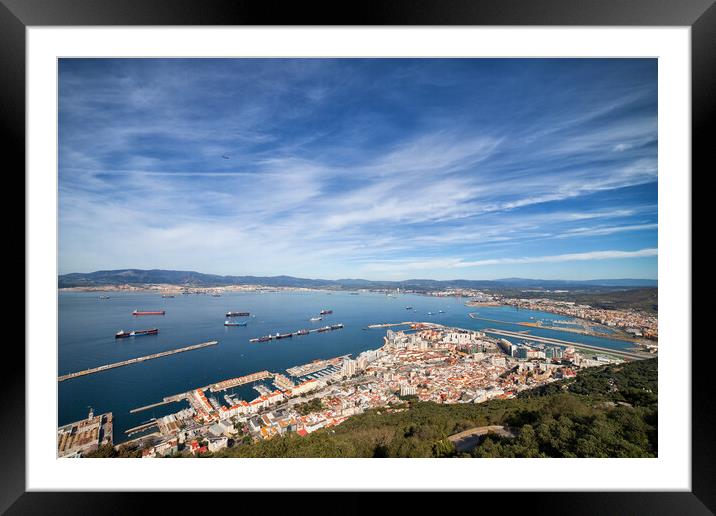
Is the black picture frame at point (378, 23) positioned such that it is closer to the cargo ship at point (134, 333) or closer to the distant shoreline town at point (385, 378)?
the distant shoreline town at point (385, 378)

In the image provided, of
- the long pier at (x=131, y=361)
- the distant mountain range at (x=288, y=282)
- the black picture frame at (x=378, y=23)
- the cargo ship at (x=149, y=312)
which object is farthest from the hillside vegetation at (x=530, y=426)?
the cargo ship at (x=149, y=312)

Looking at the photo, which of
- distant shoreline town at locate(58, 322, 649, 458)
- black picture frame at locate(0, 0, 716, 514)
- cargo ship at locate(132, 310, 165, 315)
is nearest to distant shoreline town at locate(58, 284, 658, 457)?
distant shoreline town at locate(58, 322, 649, 458)

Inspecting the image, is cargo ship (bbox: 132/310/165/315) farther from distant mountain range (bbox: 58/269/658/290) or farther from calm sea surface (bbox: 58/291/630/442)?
distant mountain range (bbox: 58/269/658/290)

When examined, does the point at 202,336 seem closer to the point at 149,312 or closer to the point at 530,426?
the point at 149,312

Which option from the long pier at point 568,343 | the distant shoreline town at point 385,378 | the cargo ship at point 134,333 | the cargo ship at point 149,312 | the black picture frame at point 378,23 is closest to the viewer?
the black picture frame at point 378,23

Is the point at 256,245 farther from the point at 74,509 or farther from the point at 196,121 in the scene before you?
the point at 74,509

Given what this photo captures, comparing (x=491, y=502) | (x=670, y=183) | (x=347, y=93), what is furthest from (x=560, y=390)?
(x=347, y=93)
